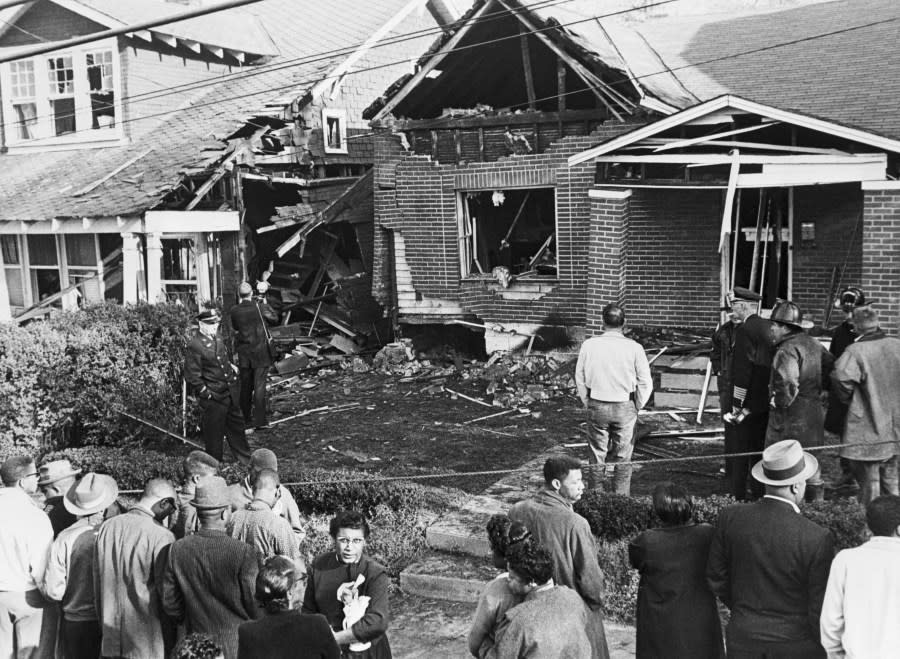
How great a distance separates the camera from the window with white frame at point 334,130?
20.5 m

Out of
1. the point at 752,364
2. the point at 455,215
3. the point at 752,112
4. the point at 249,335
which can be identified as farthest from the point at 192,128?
the point at 752,364

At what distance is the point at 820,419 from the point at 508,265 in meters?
10.2

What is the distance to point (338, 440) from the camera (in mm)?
12820

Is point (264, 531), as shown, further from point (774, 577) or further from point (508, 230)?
point (508, 230)

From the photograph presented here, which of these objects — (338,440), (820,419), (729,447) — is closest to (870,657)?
(820,419)

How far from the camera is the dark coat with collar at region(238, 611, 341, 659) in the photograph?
4.60 meters

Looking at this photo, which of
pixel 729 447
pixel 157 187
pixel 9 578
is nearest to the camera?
pixel 9 578

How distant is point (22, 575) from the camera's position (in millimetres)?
6383

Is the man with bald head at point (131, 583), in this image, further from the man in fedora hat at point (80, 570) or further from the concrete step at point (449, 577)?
the concrete step at point (449, 577)

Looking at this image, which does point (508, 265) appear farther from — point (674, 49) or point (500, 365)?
point (674, 49)

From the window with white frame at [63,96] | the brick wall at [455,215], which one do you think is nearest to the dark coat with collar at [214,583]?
the brick wall at [455,215]

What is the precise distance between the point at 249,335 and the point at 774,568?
359 inches

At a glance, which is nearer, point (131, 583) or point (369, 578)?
point (369, 578)

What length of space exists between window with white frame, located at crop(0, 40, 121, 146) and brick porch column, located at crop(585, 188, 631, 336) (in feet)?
36.4
